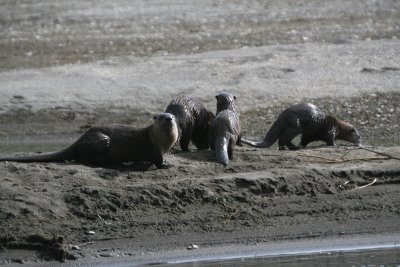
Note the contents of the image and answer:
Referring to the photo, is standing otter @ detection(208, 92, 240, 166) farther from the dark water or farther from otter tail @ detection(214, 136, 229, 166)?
the dark water

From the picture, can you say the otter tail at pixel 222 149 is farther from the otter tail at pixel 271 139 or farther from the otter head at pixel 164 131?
the otter tail at pixel 271 139

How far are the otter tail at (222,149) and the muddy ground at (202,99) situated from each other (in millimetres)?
86

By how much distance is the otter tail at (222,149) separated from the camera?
992 centimetres

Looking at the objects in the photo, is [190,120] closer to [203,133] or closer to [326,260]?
[203,133]

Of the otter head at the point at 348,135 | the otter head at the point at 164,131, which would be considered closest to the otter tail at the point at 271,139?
the otter head at the point at 348,135

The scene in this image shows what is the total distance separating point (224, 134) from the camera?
1027 cm

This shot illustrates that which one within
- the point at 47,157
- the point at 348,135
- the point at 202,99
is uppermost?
the point at 47,157

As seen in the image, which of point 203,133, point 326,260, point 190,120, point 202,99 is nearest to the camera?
point 326,260

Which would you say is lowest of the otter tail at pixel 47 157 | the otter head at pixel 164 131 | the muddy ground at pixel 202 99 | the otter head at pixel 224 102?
the muddy ground at pixel 202 99

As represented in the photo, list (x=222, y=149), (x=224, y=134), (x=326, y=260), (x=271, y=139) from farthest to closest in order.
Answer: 1. (x=271, y=139)
2. (x=224, y=134)
3. (x=222, y=149)
4. (x=326, y=260)

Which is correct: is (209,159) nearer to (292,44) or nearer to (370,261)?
(370,261)

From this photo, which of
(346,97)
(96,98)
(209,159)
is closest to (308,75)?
(346,97)

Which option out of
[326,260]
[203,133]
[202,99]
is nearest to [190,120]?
[203,133]

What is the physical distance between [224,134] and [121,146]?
100 centimetres
